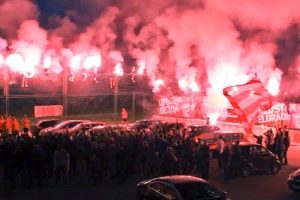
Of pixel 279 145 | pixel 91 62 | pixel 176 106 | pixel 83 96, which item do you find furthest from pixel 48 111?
pixel 279 145

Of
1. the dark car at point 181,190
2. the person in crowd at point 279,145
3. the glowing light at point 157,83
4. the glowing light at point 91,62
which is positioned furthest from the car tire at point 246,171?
the glowing light at point 91,62

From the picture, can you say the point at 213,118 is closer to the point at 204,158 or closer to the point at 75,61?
the point at 75,61

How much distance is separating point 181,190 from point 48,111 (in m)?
23.6

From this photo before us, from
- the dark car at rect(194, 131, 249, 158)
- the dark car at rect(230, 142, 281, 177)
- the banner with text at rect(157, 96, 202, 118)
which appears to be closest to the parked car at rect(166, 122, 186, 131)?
the dark car at rect(194, 131, 249, 158)

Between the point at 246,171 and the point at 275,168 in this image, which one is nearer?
the point at 246,171

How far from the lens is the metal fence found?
104 ft

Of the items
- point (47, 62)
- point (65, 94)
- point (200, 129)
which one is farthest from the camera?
point (47, 62)

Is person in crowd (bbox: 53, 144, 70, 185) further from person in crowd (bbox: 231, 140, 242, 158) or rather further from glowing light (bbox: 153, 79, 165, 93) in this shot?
glowing light (bbox: 153, 79, 165, 93)

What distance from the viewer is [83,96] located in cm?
3488

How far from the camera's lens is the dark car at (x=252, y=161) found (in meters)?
16.6

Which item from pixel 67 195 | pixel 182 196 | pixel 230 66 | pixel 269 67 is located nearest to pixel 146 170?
pixel 67 195

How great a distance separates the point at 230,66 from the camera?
99.6 ft

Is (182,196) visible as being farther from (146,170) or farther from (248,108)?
(248,108)

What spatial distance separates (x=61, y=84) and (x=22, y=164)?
19.5 meters
